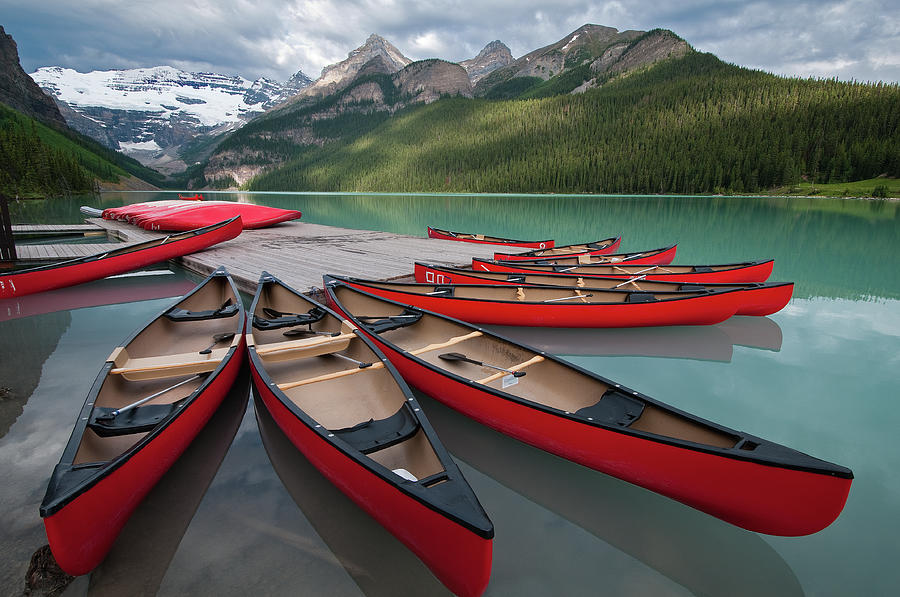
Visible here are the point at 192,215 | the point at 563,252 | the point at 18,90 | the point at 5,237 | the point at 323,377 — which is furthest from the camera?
the point at 18,90

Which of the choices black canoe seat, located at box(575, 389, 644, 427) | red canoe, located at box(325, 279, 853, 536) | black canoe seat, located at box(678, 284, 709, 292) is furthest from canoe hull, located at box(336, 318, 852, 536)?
black canoe seat, located at box(678, 284, 709, 292)

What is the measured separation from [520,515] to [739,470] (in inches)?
69.9

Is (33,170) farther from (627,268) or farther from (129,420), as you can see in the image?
(627,268)

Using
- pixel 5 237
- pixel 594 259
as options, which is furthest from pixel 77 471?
pixel 5 237

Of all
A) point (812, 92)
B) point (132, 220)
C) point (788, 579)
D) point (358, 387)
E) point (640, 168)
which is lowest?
point (788, 579)

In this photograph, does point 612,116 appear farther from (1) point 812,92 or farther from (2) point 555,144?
(1) point 812,92

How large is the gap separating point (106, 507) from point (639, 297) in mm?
8202

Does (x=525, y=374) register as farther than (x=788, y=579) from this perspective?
Yes

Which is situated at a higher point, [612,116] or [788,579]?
[612,116]

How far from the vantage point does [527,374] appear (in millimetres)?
4980

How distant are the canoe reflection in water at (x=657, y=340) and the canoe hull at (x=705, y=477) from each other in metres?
3.96

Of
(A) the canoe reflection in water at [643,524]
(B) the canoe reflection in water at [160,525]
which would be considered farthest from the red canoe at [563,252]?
(B) the canoe reflection in water at [160,525]

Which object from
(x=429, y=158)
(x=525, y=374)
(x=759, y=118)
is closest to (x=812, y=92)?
(x=759, y=118)

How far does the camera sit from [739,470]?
9.57 feet
